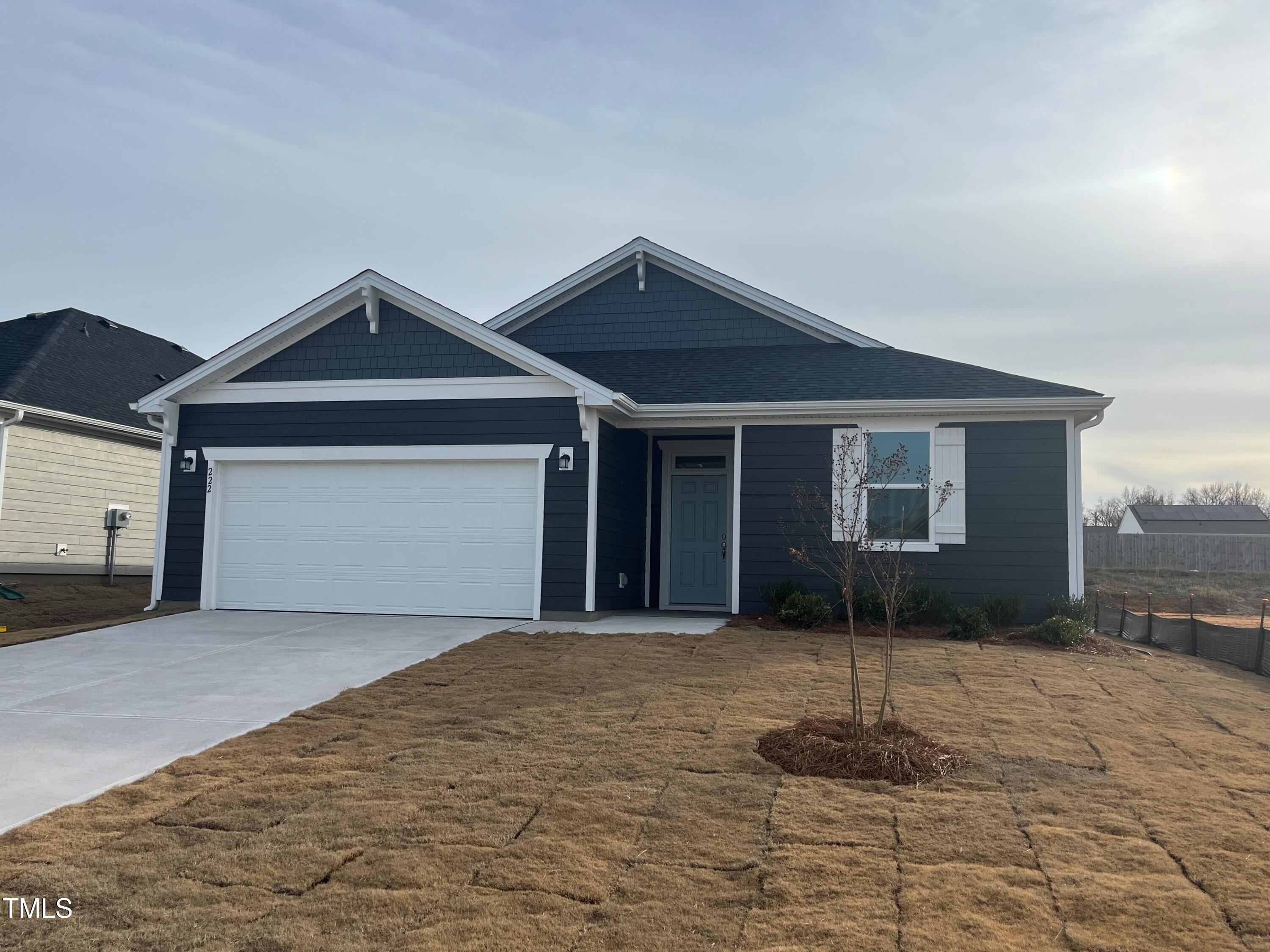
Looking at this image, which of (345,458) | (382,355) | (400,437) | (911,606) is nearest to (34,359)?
(345,458)

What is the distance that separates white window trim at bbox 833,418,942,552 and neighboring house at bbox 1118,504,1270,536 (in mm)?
39758

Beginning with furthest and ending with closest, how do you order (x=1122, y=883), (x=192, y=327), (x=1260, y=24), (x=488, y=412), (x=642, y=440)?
1. (x=192, y=327)
2. (x=642, y=440)
3. (x=488, y=412)
4. (x=1260, y=24)
5. (x=1122, y=883)

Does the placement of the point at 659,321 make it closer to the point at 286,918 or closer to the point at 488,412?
the point at 488,412

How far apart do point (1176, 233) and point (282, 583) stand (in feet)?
44.5

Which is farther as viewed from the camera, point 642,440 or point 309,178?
point 309,178

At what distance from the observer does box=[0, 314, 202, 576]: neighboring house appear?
15047 millimetres

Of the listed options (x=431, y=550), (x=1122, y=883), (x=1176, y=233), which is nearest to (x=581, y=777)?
(x=1122, y=883)

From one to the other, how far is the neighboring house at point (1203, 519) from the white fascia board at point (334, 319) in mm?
42978

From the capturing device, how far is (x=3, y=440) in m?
14.7

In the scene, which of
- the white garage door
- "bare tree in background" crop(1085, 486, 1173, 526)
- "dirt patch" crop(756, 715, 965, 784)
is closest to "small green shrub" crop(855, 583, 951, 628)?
the white garage door

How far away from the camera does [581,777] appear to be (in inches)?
191

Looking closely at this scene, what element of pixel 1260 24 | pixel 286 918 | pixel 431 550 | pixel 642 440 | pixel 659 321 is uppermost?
pixel 1260 24

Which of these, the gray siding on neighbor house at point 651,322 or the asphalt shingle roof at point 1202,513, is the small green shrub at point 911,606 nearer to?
the gray siding on neighbor house at point 651,322

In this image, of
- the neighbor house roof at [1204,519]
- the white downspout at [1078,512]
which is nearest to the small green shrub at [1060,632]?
the white downspout at [1078,512]
